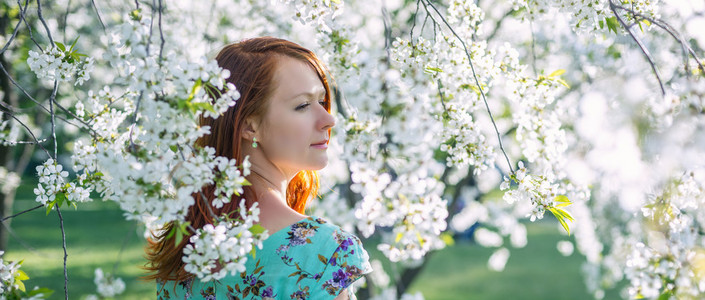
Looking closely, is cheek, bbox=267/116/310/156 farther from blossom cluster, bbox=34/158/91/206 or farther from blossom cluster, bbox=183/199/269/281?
blossom cluster, bbox=34/158/91/206

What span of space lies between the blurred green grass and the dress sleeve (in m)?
4.62

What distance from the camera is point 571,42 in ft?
14.9

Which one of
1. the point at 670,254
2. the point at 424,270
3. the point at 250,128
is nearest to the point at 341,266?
the point at 250,128

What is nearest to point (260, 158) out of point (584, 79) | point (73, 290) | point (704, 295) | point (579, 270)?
point (704, 295)

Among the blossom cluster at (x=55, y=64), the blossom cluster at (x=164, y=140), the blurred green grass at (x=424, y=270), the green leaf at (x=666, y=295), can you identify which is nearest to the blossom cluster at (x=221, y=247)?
the blossom cluster at (x=164, y=140)

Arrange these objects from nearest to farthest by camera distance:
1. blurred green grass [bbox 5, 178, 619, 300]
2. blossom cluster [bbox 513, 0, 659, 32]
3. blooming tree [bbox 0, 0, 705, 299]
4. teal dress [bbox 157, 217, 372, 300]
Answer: blooming tree [bbox 0, 0, 705, 299], teal dress [bbox 157, 217, 372, 300], blossom cluster [bbox 513, 0, 659, 32], blurred green grass [bbox 5, 178, 619, 300]

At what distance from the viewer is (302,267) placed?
1.58m

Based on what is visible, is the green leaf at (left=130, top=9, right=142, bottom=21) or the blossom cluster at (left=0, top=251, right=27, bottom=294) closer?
the green leaf at (left=130, top=9, right=142, bottom=21)

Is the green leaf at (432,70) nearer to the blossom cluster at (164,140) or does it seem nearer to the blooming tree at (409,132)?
the blooming tree at (409,132)

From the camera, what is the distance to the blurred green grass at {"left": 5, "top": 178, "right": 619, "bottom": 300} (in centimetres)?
797

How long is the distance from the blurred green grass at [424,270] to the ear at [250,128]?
4.44 metres

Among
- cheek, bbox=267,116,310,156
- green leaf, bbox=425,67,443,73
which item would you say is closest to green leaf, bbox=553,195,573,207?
green leaf, bbox=425,67,443,73

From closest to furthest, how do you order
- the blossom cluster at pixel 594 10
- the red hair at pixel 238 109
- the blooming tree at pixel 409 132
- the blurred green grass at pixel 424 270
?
the blooming tree at pixel 409 132 → the red hair at pixel 238 109 → the blossom cluster at pixel 594 10 → the blurred green grass at pixel 424 270

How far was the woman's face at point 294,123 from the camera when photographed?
1.75 metres
